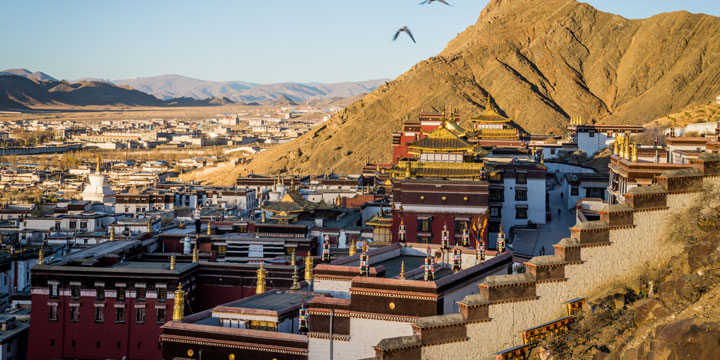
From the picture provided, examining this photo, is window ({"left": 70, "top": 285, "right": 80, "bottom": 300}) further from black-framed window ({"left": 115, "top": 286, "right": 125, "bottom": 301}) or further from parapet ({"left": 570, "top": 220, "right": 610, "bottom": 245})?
parapet ({"left": 570, "top": 220, "right": 610, "bottom": 245})

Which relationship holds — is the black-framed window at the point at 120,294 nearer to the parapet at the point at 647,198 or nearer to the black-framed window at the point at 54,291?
the black-framed window at the point at 54,291

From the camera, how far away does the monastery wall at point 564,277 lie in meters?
26.2

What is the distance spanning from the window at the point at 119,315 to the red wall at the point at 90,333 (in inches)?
6.1

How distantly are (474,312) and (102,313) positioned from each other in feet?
66.6

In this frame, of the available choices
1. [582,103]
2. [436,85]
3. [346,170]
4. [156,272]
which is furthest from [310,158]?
[156,272]

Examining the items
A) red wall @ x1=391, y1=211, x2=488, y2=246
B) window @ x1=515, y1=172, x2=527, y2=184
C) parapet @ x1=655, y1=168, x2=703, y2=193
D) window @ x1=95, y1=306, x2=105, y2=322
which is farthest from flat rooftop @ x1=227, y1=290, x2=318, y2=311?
window @ x1=515, y1=172, x2=527, y2=184

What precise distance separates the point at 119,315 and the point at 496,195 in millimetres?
27054

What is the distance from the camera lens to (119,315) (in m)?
39.9

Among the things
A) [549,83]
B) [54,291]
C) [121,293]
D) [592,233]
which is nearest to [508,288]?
[592,233]

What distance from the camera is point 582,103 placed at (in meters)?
169

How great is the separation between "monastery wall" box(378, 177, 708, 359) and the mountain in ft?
362

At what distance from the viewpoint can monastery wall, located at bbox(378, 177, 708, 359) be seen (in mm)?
26234

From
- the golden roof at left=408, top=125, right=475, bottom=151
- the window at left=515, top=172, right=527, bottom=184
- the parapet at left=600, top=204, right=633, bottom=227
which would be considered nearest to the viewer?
the parapet at left=600, top=204, right=633, bottom=227

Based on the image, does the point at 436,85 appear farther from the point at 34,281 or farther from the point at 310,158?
the point at 34,281
